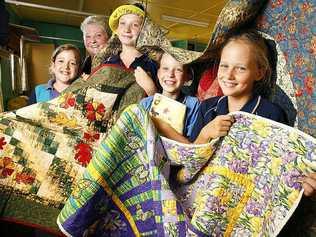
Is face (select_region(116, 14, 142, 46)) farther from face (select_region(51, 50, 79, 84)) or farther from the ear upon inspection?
the ear

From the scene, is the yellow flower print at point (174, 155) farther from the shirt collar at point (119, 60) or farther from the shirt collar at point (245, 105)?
the shirt collar at point (119, 60)

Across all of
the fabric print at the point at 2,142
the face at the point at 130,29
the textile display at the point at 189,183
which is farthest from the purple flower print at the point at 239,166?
the fabric print at the point at 2,142

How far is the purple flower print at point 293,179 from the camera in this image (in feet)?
2.18

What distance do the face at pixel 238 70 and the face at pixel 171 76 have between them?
1.03 feet

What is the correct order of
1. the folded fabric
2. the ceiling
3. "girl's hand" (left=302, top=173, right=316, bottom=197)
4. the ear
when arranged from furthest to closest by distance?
the ceiling < the folded fabric < the ear < "girl's hand" (left=302, top=173, right=316, bottom=197)

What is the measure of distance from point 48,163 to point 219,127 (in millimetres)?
685

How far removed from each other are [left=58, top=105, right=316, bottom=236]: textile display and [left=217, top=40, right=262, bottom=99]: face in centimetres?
12

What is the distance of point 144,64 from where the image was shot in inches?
53.8

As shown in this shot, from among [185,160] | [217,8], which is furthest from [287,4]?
[217,8]

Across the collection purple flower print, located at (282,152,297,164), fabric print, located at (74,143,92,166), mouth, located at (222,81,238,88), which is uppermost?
mouth, located at (222,81,238,88)

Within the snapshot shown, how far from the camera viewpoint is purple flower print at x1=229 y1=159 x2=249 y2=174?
2.61ft

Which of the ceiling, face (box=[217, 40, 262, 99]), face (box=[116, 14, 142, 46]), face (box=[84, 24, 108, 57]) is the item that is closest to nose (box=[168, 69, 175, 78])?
face (box=[116, 14, 142, 46])

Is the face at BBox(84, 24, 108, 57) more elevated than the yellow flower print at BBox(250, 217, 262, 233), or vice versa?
the face at BBox(84, 24, 108, 57)

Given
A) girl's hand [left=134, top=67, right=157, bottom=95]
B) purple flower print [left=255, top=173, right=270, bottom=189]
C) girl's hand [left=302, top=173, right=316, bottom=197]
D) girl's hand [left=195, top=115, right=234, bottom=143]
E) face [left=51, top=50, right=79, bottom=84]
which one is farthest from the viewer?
face [left=51, top=50, right=79, bottom=84]
